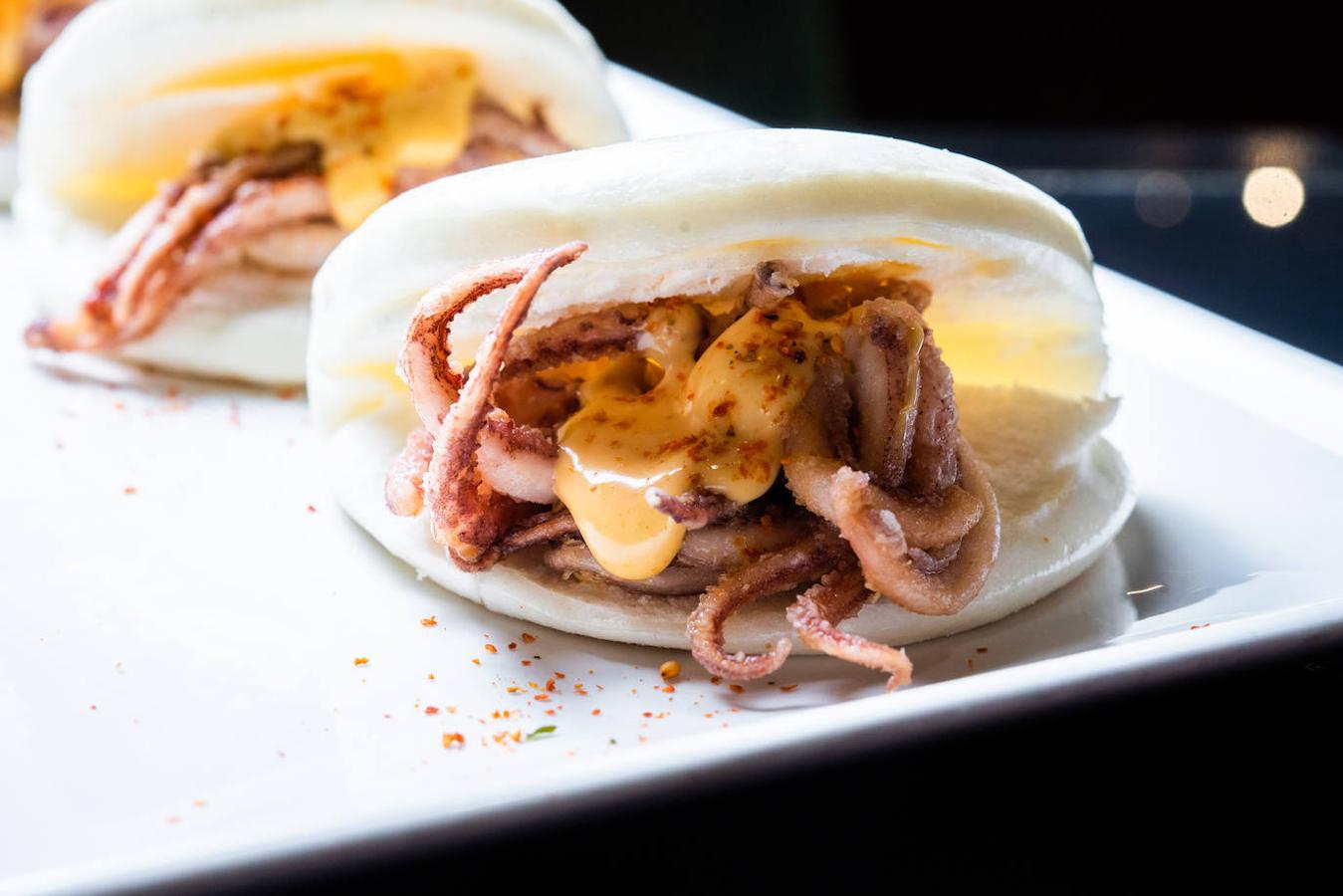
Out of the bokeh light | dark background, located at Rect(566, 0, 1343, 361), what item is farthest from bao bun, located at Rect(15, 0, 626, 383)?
dark background, located at Rect(566, 0, 1343, 361)

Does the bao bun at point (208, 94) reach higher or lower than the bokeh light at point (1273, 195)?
higher

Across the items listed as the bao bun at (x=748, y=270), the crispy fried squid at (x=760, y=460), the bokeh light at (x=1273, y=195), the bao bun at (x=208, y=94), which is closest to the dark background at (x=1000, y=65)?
the bokeh light at (x=1273, y=195)

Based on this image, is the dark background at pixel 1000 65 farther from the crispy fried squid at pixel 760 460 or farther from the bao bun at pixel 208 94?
the crispy fried squid at pixel 760 460

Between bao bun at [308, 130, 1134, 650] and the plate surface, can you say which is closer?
the plate surface

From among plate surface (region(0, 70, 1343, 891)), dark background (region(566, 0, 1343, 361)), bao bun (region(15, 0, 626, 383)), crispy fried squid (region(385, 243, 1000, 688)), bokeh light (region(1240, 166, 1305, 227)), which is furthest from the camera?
dark background (region(566, 0, 1343, 361))

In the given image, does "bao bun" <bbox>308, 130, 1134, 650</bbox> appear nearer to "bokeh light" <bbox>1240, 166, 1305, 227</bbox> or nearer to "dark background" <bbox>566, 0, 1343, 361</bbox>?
"bokeh light" <bbox>1240, 166, 1305, 227</bbox>

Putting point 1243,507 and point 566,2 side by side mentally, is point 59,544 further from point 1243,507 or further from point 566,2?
point 566,2

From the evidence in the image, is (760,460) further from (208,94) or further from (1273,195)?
(1273,195)

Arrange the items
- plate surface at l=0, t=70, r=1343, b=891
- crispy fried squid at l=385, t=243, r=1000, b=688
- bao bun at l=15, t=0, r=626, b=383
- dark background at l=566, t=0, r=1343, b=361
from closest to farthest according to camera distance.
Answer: plate surface at l=0, t=70, r=1343, b=891 → crispy fried squid at l=385, t=243, r=1000, b=688 → bao bun at l=15, t=0, r=626, b=383 → dark background at l=566, t=0, r=1343, b=361
